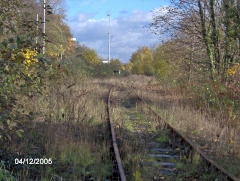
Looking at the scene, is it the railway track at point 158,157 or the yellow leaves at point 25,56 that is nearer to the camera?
the yellow leaves at point 25,56

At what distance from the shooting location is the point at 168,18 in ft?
57.2

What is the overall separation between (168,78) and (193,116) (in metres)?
13.7

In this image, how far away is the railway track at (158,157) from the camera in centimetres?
634

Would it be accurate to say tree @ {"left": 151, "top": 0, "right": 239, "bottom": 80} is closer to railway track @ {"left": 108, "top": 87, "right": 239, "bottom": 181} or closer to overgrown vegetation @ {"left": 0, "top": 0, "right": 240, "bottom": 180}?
overgrown vegetation @ {"left": 0, "top": 0, "right": 240, "bottom": 180}

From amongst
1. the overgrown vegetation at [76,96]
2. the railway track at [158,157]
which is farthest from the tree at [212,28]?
the railway track at [158,157]

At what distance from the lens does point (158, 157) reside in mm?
7750

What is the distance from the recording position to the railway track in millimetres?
6344
